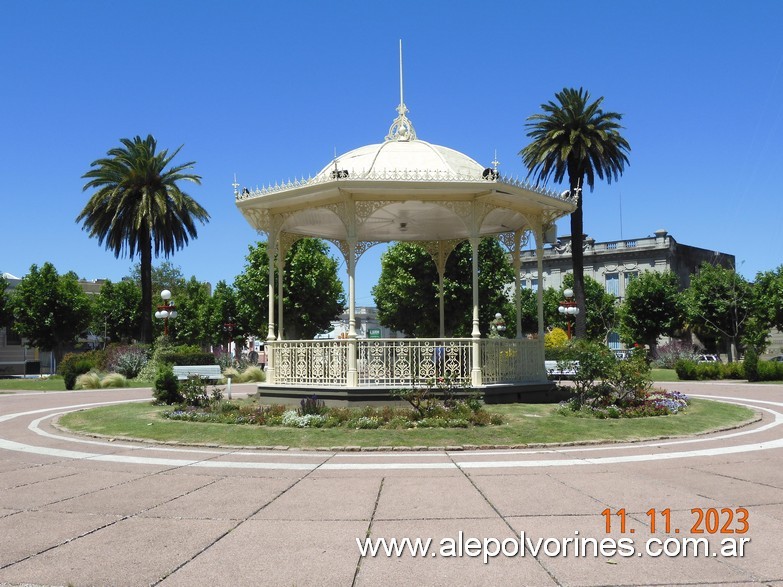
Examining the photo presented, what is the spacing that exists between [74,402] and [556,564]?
2086cm

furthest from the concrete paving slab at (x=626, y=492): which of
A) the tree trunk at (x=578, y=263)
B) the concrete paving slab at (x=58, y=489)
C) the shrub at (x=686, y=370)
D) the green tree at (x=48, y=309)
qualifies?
the green tree at (x=48, y=309)

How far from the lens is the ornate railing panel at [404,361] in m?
16.5

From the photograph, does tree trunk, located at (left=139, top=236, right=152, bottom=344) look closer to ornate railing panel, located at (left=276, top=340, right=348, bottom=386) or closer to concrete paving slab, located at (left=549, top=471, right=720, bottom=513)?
ornate railing panel, located at (left=276, top=340, right=348, bottom=386)

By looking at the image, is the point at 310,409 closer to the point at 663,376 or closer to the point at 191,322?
the point at 663,376

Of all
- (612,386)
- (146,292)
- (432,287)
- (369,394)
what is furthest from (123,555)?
(432,287)

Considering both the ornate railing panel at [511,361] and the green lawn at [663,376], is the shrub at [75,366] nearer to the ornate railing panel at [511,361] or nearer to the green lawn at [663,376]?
the ornate railing panel at [511,361]

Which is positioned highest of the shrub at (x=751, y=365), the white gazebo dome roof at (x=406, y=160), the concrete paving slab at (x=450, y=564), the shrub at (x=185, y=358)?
the white gazebo dome roof at (x=406, y=160)

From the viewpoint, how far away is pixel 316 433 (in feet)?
42.2

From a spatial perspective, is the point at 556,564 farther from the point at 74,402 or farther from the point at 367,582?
the point at 74,402

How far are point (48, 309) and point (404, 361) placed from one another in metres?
48.6

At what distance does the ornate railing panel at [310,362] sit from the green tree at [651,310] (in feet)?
155

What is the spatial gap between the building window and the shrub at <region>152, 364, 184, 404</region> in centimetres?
6515

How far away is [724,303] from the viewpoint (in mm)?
41469

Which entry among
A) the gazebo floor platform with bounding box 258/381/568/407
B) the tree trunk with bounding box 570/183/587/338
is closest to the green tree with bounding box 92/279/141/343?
the tree trunk with bounding box 570/183/587/338
